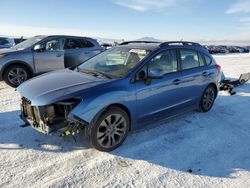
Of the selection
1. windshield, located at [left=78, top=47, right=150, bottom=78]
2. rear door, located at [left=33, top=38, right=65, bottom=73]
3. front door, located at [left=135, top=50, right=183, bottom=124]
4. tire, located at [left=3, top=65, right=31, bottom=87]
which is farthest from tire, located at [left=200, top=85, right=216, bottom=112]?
tire, located at [left=3, top=65, right=31, bottom=87]

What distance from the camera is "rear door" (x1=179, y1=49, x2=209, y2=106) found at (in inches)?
212

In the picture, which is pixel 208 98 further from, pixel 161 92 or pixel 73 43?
pixel 73 43

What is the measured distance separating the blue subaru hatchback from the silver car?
3.75 metres

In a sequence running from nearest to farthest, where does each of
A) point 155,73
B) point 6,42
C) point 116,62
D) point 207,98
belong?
point 155,73
point 116,62
point 207,98
point 6,42

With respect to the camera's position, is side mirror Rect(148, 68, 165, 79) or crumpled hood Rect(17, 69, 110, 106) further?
side mirror Rect(148, 68, 165, 79)

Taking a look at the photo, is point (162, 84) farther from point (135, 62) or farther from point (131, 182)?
point (131, 182)

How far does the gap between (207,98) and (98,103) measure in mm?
3381

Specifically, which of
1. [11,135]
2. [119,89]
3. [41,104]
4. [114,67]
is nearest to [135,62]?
[114,67]

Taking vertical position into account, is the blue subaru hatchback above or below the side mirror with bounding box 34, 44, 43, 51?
below

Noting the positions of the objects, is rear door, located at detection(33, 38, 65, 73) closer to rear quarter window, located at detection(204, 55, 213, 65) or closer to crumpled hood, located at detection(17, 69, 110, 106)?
crumpled hood, located at detection(17, 69, 110, 106)

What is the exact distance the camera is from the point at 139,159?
3.97 m

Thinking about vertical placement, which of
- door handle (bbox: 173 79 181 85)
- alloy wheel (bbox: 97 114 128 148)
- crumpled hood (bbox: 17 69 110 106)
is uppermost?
crumpled hood (bbox: 17 69 110 106)

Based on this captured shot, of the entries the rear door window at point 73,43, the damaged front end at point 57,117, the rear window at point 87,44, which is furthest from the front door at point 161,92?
the rear window at point 87,44

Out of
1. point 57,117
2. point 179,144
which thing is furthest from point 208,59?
point 57,117
